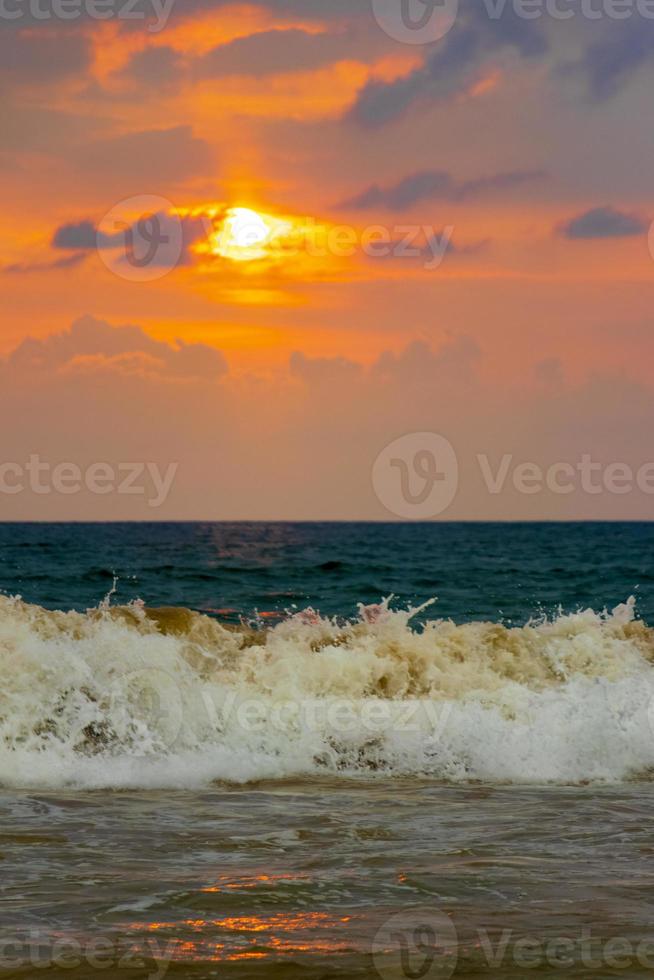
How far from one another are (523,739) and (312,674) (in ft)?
9.78

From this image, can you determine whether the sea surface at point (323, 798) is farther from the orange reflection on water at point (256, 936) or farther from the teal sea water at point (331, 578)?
the teal sea water at point (331, 578)

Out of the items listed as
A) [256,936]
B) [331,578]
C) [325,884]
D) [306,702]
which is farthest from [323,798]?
[331,578]

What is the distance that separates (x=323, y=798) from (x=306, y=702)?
3.36 m

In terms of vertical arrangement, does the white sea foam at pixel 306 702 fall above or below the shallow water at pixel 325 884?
above

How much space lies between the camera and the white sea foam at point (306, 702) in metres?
12.5

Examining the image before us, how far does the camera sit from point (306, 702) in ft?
47.0

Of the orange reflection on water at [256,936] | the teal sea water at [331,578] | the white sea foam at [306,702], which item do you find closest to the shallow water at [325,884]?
the orange reflection on water at [256,936]

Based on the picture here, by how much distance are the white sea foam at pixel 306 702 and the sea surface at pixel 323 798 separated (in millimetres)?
32

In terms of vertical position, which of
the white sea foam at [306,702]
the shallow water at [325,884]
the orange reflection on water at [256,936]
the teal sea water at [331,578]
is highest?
the teal sea water at [331,578]

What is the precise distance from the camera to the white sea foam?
12.5 meters

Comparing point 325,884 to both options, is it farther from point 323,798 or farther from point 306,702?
point 306,702

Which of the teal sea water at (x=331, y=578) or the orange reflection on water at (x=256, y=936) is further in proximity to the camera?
the teal sea water at (x=331, y=578)

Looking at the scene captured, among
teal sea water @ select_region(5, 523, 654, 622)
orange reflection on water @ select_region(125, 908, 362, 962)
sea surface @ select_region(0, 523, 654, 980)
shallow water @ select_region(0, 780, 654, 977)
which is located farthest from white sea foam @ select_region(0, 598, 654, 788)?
teal sea water @ select_region(5, 523, 654, 622)

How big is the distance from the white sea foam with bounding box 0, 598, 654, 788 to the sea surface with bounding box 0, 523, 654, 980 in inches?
1.3
